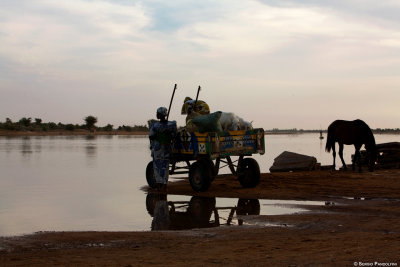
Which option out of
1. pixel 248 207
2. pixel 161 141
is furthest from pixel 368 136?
pixel 248 207

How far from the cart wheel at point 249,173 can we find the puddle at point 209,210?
204 centimetres

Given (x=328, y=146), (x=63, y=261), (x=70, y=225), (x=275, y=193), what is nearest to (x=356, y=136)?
(x=328, y=146)

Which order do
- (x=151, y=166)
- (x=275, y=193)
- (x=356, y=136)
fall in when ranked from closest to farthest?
(x=275, y=193) < (x=151, y=166) < (x=356, y=136)

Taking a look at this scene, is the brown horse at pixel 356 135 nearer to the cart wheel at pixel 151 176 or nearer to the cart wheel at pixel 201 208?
the cart wheel at pixel 151 176

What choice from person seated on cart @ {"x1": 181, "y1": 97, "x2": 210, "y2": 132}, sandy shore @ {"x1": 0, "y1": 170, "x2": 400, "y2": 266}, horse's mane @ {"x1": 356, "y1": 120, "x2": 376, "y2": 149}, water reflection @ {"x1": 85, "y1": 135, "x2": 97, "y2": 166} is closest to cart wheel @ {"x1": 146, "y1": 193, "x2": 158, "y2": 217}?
person seated on cart @ {"x1": 181, "y1": 97, "x2": 210, "y2": 132}

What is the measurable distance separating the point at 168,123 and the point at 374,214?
6002mm

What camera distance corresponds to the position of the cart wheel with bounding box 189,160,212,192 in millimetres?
13781

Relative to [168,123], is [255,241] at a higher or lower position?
lower

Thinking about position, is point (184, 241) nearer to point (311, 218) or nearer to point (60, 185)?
point (311, 218)

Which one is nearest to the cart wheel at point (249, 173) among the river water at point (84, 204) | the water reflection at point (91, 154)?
the river water at point (84, 204)

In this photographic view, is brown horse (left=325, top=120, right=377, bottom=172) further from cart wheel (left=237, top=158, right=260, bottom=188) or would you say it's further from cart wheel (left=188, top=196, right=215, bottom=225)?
cart wheel (left=188, top=196, right=215, bottom=225)

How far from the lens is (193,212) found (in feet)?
35.5

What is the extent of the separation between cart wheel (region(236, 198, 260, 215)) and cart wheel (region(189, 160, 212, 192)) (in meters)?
1.41

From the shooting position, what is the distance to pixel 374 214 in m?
9.89
